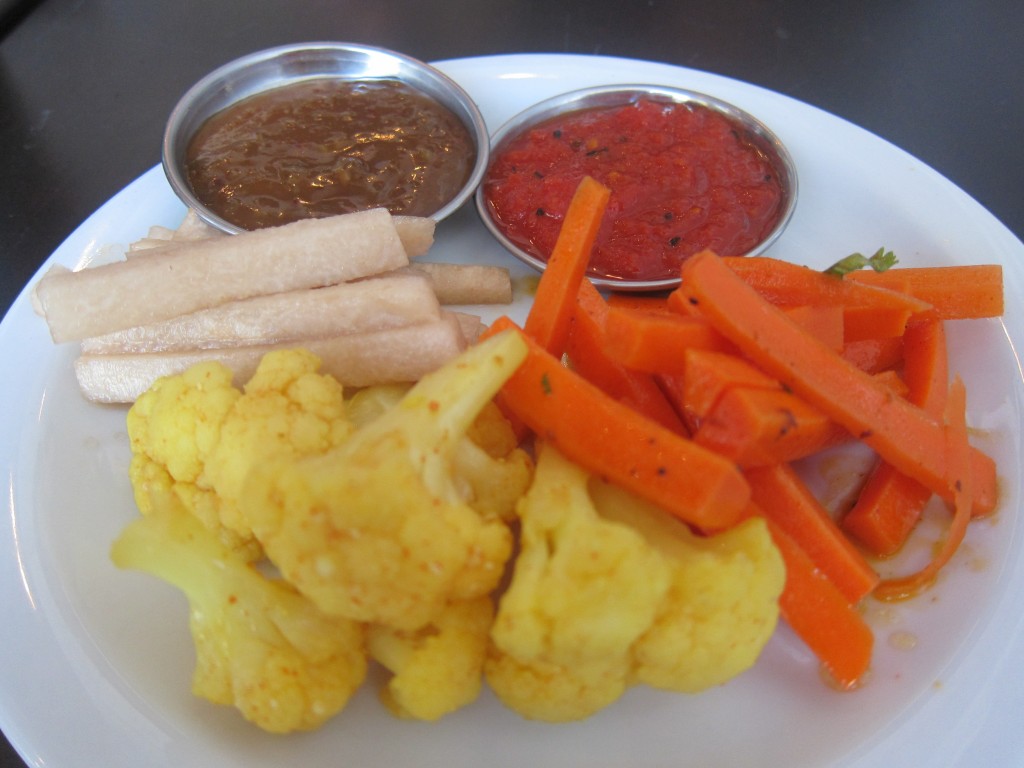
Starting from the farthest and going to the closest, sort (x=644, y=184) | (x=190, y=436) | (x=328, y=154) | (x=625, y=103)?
(x=625, y=103), (x=328, y=154), (x=644, y=184), (x=190, y=436)

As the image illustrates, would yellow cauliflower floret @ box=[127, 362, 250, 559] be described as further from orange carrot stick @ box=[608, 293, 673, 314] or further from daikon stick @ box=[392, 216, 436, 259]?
orange carrot stick @ box=[608, 293, 673, 314]

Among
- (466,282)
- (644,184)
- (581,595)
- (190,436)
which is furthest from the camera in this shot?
(644,184)

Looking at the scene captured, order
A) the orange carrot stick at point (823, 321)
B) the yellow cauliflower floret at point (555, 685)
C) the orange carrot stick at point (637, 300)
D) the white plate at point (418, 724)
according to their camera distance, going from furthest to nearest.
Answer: the orange carrot stick at point (637, 300) → the orange carrot stick at point (823, 321) → the white plate at point (418, 724) → the yellow cauliflower floret at point (555, 685)

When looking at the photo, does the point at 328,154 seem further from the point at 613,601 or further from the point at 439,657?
the point at 613,601

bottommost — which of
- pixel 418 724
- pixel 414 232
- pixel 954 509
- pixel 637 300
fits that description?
pixel 418 724

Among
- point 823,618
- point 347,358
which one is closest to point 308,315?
point 347,358

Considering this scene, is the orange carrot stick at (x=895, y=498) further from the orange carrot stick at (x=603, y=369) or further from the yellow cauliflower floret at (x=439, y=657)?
the yellow cauliflower floret at (x=439, y=657)

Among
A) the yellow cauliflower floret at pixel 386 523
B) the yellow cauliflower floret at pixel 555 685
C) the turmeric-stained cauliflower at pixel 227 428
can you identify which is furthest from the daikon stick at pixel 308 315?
the yellow cauliflower floret at pixel 555 685
